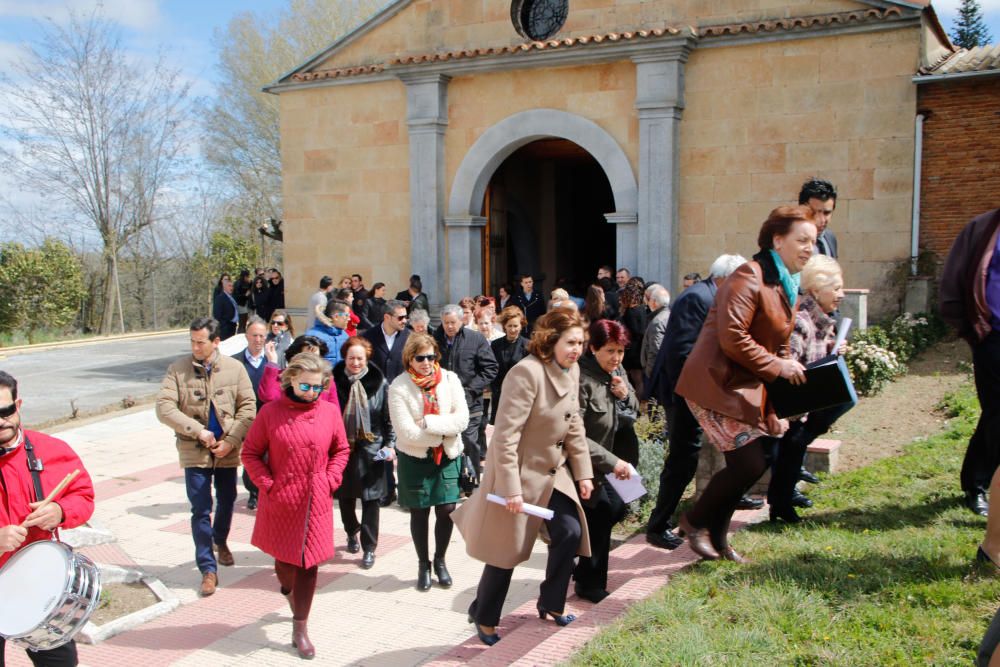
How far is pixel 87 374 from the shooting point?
60.4ft

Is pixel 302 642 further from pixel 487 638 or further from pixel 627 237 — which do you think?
pixel 627 237

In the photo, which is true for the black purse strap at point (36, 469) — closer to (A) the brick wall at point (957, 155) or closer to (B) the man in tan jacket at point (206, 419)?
(B) the man in tan jacket at point (206, 419)

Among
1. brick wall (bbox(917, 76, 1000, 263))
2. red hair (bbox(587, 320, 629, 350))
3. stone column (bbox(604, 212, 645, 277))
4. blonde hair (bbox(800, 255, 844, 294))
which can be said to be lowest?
red hair (bbox(587, 320, 629, 350))

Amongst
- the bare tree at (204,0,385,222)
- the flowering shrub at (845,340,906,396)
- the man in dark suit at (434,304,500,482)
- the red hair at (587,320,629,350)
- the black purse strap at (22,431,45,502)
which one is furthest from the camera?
the bare tree at (204,0,385,222)

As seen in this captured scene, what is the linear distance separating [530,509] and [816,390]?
5.39 ft

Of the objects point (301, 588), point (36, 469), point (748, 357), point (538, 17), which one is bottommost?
point (301, 588)

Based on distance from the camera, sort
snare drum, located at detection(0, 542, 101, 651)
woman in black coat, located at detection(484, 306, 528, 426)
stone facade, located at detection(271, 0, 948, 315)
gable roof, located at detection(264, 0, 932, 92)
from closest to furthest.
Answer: snare drum, located at detection(0, 542, 101, 651), woman in black coat, located at detection(484, 306, 528, 426), gable roof, located at detection(264, 0, 932, 92), stone facade, located at detection(271, 0, 948, 315)

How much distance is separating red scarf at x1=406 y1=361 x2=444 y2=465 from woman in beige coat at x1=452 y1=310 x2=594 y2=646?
1.31m

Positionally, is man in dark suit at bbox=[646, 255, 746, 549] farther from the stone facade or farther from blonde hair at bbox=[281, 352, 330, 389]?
the stone facade

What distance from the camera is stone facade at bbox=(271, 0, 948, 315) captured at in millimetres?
12047

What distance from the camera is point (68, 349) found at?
24.2 meters

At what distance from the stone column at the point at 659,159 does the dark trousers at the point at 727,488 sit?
27.9ft

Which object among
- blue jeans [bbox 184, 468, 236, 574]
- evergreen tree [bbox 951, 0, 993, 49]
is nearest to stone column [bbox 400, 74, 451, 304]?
blue jeans [bbox 184, 468, 236, 574]

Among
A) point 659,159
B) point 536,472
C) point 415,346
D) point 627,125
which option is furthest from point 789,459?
point 627,125
